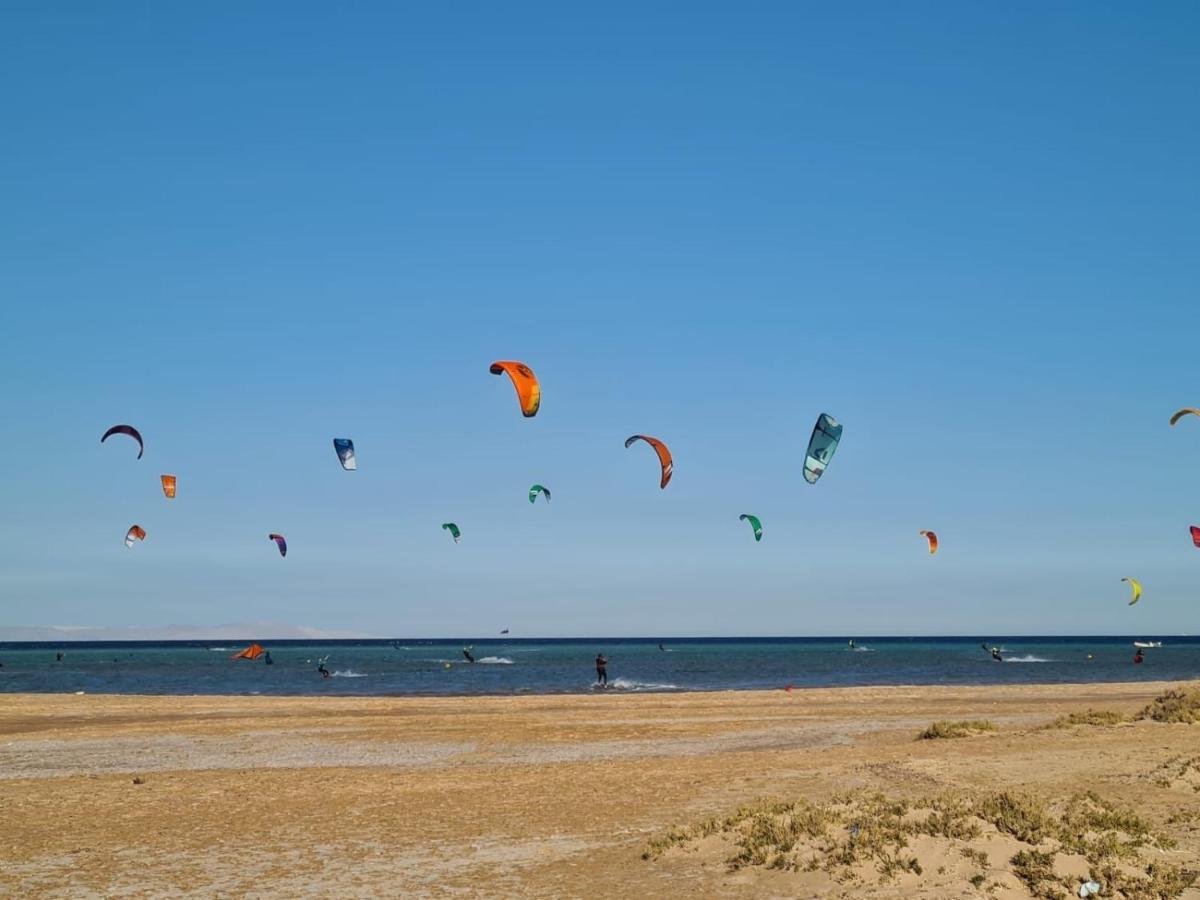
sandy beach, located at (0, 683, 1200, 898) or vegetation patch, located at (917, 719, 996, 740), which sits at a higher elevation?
vegetation patch, located at (917, 719, 996, 740)

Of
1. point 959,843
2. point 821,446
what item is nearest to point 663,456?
point 821,446

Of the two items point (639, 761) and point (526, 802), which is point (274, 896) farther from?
point (639, 761)

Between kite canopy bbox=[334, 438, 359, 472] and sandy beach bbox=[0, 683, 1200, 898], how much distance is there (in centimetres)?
773

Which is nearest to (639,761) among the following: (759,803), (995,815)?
(759,803)

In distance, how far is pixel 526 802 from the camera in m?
13.7

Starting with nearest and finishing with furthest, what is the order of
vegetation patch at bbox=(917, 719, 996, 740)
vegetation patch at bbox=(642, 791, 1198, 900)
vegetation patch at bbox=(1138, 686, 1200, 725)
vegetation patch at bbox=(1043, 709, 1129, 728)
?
1. vegetation patch at bbox=(642, 791, 1198, 900)
2. vegetation patch at bbox=(917, 719, 996, 740)
3. vegetation patch at bbox=(1138, 686, 1200, 725)
4. vegetation patch at bbox=(1043, 709, 1129, 728)

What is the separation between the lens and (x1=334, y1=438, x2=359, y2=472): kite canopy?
3144 centimetres

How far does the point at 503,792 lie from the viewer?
14.7 m

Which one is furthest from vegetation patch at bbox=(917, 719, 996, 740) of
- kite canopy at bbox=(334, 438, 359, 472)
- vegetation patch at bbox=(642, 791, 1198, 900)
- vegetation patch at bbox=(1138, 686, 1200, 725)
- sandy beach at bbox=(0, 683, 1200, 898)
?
kite canopy at bbox=(334, 438, 359, 472)

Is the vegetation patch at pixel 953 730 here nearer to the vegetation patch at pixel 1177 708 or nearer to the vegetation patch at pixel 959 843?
the vegetation patch at pixel 1177 708

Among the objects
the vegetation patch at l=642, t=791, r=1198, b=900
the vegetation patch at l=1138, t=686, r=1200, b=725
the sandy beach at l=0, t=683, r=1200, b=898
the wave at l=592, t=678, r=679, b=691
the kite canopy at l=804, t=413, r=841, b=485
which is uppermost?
the kite canopy at l=804, t=413, r=841, b=485

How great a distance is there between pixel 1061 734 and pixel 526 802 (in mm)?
10037

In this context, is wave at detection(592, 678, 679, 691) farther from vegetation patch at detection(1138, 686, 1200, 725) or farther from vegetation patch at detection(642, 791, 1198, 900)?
vegetation patch at detection(642, 791, 1198, 900)

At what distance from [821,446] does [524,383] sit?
254 inches
